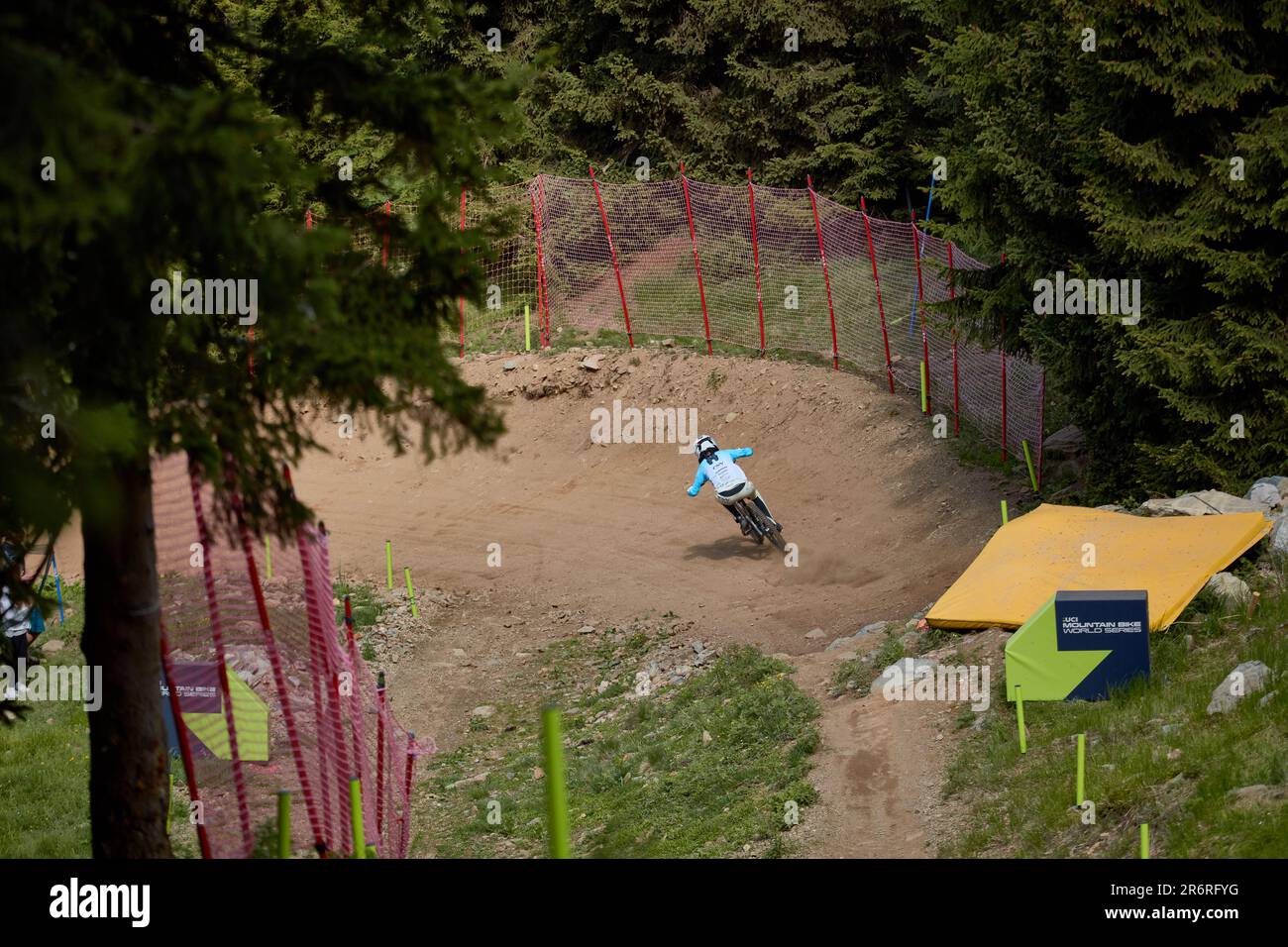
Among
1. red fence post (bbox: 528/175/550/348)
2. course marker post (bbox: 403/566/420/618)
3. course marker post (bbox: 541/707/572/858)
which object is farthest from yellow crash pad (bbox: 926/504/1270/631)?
red fence post (bbox: 528/175/550/348)

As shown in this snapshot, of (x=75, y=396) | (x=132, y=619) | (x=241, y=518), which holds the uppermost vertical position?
(x=75, y=396)

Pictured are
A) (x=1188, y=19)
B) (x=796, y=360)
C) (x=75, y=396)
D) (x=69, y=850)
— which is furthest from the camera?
(x=796, y=360)

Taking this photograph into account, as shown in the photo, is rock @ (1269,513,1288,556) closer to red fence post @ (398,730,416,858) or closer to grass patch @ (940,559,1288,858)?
grass patch @ (940,559,1288,858)

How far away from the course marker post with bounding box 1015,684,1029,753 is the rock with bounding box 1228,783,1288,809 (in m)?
2.40

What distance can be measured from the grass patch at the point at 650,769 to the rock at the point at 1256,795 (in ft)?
11.3

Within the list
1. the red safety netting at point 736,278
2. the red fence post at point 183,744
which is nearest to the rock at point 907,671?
the red fence post at point 183,744

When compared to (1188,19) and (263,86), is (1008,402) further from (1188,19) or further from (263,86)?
(263,86)

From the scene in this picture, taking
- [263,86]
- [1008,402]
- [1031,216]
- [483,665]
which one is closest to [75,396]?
[263,86]

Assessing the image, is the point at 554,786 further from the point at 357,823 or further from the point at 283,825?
the point at 357,823

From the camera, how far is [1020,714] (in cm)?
1110

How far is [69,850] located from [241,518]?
747cm

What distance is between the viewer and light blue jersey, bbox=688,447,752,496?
733 inches

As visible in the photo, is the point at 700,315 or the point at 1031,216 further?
the point at 700,315
